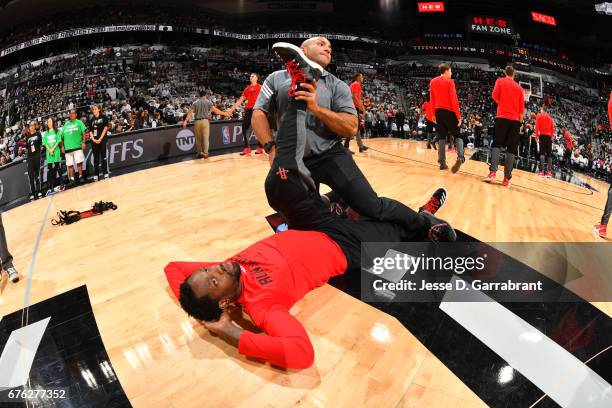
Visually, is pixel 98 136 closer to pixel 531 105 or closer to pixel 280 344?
pixel 280 344

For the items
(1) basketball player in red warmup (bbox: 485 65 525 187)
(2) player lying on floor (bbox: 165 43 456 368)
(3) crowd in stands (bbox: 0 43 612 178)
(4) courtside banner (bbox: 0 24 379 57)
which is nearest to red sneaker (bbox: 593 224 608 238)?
(1) basketball player in red warmup (bbox: 485 65 525 187)

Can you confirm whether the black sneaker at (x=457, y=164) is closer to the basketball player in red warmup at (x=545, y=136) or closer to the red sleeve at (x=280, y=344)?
the basketball player in red warmup at (x=545, y=136)

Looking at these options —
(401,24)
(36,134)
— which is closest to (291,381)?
(36,134)

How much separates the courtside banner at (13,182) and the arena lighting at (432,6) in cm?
2215

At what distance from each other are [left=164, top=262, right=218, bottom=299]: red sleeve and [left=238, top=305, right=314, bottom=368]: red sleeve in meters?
0.74

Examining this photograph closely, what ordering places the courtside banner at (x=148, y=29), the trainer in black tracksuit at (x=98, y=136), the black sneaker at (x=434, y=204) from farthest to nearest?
the courtside banner at (x=148, y=29)
the trainer in black tracksuit at (x=98, y=136)
the black sneaker at (x=434, y=204)

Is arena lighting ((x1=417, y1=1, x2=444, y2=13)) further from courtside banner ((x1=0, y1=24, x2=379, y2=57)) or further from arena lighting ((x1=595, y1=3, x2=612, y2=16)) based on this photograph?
arena lighting ((x1=595, y1=3, x2=612, y2=16))

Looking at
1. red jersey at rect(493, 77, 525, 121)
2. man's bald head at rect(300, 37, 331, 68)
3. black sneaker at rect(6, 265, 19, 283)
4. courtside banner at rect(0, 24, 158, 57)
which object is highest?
courtside banner at rect(0, 24, 158, 57)

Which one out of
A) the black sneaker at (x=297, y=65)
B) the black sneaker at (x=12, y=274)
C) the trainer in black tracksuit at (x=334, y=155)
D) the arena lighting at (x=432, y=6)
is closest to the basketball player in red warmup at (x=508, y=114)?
the trainer in black tracksuit at (x=334, y=155)

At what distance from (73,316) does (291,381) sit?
1477 mm

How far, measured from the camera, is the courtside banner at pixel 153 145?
23.0 feet

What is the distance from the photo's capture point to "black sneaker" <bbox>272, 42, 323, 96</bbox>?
205 cm

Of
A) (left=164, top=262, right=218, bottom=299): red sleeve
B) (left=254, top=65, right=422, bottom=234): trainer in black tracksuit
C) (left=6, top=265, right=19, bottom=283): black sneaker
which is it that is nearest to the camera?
(left=164, top=262, right=218, bottom=299): red sleeve

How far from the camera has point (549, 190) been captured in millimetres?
5465
